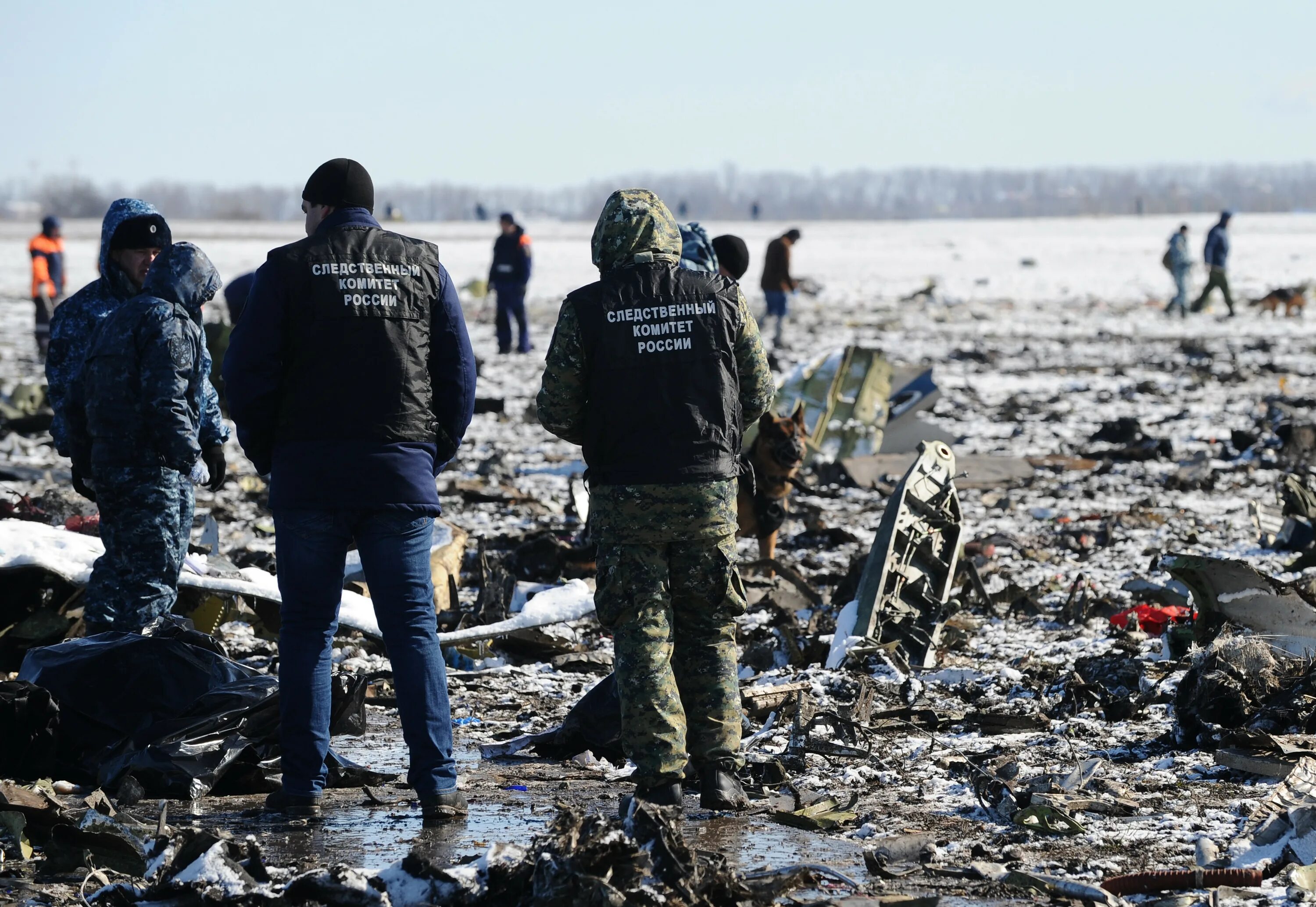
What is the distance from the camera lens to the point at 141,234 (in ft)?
16.9

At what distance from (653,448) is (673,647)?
637mm

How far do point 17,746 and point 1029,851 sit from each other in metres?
3.08

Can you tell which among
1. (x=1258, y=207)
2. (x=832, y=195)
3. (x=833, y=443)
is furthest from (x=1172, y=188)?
(x=833, y=443)

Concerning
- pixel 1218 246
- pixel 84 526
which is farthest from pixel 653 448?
pixel 1218 246

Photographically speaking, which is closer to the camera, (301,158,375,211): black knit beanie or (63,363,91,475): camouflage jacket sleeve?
(301,158,375,211): black knit beanie

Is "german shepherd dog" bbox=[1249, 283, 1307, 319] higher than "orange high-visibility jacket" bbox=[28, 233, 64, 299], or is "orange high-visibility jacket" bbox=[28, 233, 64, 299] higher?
"orange high-visibility jacket" bbox=[28, 233, 64, 299]

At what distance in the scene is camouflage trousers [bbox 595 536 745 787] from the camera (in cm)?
408

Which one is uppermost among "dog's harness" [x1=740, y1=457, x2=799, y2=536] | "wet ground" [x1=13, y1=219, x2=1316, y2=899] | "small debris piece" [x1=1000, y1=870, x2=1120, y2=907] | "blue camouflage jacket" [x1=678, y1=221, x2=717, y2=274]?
"blue camouflage jacket" [x1=678, y1=221, x2=717, y2=274]

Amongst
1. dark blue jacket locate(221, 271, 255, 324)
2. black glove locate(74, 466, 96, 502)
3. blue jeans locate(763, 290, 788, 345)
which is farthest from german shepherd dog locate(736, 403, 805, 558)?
blue jeans locate(763, 290, 788, 345)

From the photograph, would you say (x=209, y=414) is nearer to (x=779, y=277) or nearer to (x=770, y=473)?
(x=770, y=473)

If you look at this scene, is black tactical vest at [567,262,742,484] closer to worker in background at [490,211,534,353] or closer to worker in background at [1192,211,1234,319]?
worker in background at [490,211,534,353]

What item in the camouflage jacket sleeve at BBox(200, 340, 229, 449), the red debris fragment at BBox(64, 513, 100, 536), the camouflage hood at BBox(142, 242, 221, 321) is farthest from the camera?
the red debris fragment at BBox(64, 513, 100, 536)

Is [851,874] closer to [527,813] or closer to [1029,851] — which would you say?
[1029,851]

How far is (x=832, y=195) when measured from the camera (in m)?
197
